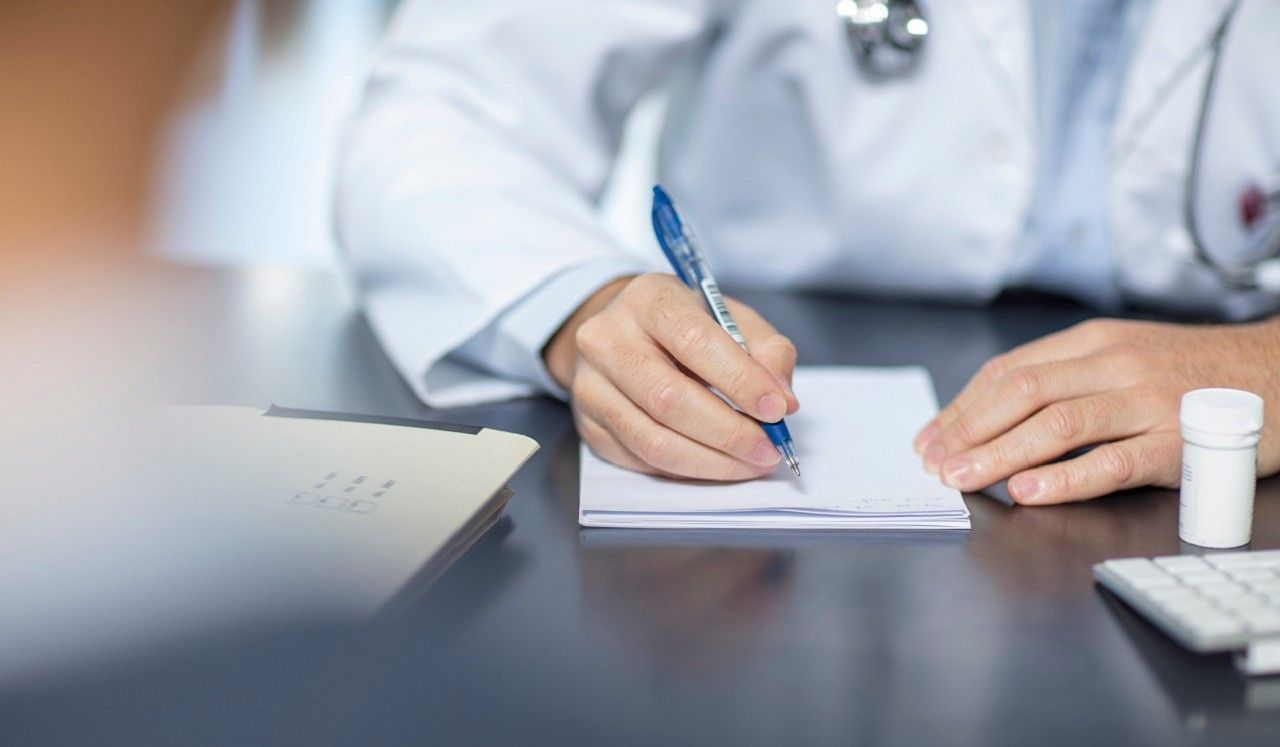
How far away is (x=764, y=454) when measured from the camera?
28.0 inches

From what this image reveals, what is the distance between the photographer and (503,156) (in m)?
1.06

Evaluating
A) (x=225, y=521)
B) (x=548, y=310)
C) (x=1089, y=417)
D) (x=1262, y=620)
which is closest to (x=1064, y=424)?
(x=1089, y=417)

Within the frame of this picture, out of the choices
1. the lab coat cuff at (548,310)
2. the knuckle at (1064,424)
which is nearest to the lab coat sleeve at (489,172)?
the lab coat cuff at (548,310)

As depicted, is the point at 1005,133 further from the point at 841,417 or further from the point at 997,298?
the point at 841,417

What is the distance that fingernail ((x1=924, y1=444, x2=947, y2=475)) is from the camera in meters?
0.74

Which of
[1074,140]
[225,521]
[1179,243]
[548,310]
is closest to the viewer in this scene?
[225,521]

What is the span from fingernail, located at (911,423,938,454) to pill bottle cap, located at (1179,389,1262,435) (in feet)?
0.59

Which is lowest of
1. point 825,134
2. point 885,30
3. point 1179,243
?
point 1179,243

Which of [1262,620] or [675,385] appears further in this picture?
[675,385]

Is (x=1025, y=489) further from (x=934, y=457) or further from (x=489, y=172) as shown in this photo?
(x=489, y=172)

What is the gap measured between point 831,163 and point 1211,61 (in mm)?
372

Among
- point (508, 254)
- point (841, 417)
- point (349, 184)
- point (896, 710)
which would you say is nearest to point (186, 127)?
point (349, 184)

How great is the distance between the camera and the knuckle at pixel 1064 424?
0.72 m

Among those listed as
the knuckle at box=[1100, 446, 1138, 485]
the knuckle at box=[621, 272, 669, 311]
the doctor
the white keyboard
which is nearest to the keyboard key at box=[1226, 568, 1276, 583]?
the white keyboard
